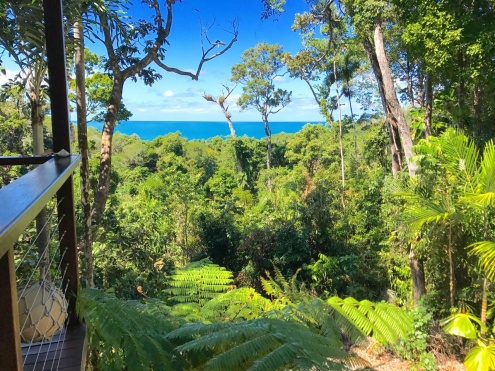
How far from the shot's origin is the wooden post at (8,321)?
514 mm

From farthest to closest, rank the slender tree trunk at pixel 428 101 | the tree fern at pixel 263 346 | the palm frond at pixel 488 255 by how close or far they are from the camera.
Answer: the slender tree trunk at pixel 428 101 < the palm frond at pixel 488 255 < the tree fern at pixel 263 346

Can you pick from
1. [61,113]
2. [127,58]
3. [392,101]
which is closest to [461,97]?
[392,101]

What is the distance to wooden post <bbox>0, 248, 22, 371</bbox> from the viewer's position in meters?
0.51

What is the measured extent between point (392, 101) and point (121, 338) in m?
6.24

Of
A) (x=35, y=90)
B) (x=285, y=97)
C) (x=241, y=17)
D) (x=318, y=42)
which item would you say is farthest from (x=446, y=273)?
(x=285, y=97)

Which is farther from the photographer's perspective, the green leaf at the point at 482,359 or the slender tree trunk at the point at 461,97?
the slender tree trunk at the point at 461,97

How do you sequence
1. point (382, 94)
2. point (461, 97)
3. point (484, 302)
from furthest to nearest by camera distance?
point (461, 97), point (382, 94), point (484, 302)

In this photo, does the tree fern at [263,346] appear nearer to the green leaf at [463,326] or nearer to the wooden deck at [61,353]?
the wooden deck at [61,353]

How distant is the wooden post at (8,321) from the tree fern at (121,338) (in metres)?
1.02

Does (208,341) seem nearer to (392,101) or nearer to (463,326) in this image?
(463,326)

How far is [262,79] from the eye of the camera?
19219mm

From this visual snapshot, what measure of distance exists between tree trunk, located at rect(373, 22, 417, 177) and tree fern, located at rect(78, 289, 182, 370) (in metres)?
5.53

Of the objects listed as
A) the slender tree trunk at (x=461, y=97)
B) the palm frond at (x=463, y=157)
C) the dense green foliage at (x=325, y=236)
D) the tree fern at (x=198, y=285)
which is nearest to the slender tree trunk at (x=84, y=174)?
the dense green foliage at (x=325, y=236)

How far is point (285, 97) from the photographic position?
19875 mm
